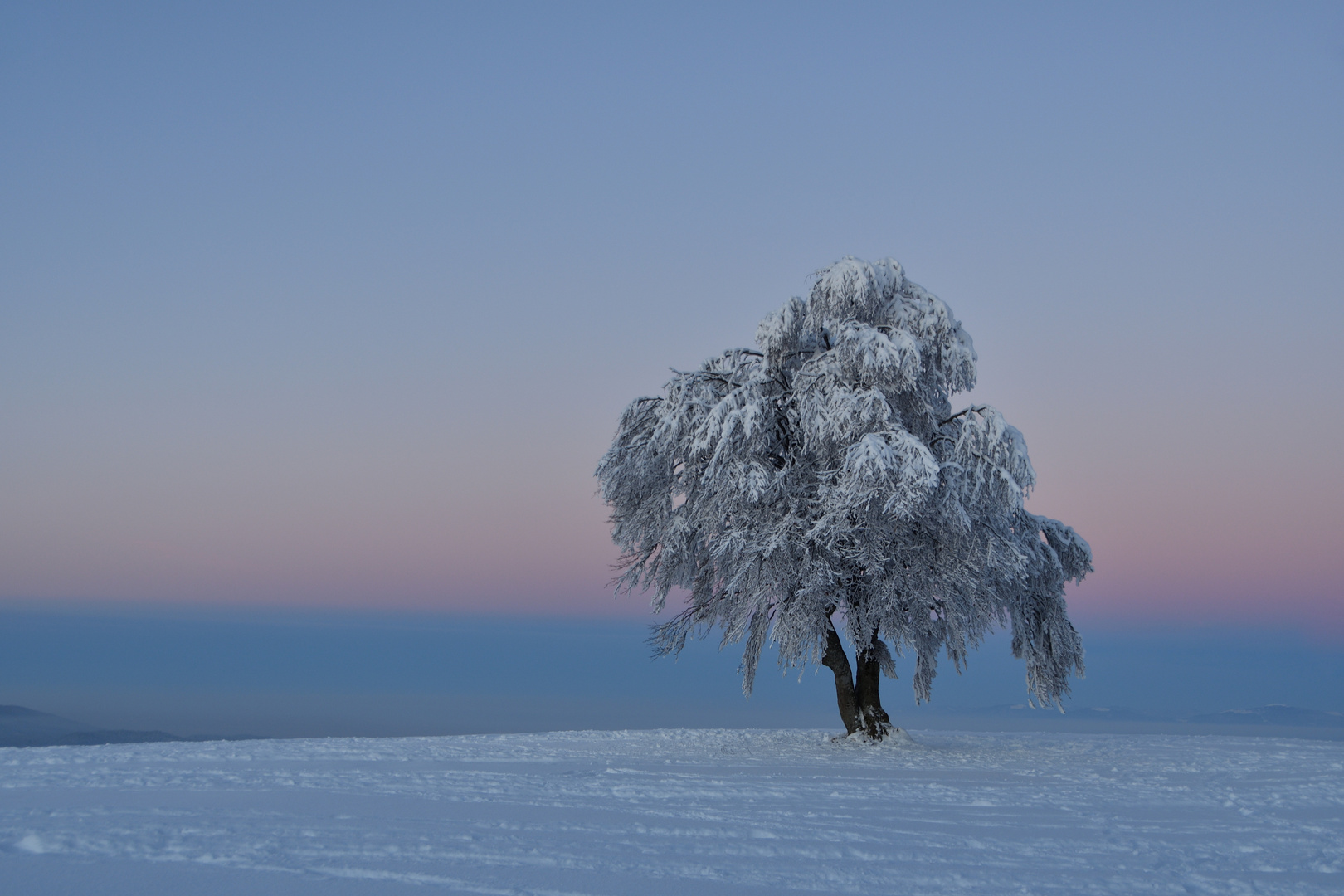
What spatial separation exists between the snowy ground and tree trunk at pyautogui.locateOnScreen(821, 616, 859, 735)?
11.6 feet

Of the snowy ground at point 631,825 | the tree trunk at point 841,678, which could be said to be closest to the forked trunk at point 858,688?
the tree trunk at point 841,678

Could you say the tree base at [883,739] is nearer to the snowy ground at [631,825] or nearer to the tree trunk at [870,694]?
the tree trunk at [870,694]

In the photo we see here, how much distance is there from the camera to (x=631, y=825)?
22.9 ft

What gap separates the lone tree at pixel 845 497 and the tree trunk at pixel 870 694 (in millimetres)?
31

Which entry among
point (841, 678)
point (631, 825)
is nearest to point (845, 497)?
point (841, 678)

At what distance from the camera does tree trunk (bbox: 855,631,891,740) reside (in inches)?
621

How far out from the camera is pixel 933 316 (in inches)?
602

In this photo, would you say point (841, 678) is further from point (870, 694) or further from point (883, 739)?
point (883, 739)

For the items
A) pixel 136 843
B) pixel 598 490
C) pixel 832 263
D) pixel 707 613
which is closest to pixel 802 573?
pixel 707 613

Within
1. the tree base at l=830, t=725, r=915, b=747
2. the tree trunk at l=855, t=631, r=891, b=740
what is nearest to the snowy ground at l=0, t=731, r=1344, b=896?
the tree base at l=830, t=725, r=915, b=747

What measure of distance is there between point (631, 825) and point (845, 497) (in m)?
7.63

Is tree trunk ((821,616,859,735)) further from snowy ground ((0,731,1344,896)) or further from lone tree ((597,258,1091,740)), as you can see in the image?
snowy ground ((0,731,1344,896))

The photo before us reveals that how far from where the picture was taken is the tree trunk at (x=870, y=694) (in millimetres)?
15781

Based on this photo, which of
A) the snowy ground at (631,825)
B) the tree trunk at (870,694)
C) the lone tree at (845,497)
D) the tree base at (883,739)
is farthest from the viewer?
the tree trunk at (870,694)
